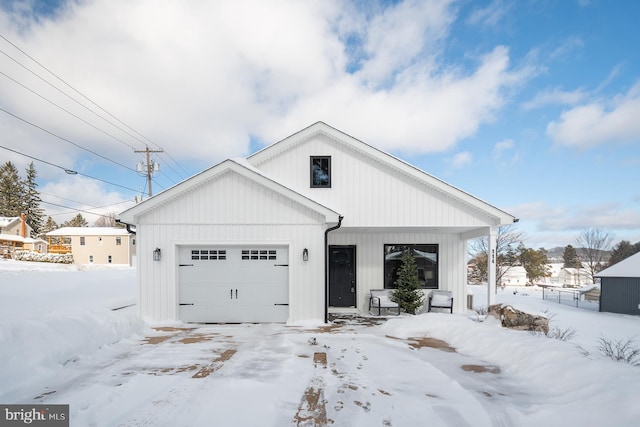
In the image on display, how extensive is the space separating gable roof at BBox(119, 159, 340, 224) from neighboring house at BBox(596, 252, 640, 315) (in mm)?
21648

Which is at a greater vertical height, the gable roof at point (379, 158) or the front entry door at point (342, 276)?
the gable roof at point (379, 158)

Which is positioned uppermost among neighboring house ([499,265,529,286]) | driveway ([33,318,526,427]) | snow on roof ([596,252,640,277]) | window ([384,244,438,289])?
window ([384,244,438,289])

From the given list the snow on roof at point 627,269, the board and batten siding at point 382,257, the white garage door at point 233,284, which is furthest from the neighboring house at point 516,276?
the white garage door at point 233,284

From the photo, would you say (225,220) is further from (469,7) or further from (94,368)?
(469,7)

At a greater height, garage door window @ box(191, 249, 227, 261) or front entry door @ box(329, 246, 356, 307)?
garage door window @ box(191, 249, 227, 261)

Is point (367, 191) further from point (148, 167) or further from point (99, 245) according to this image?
point (99, 245)

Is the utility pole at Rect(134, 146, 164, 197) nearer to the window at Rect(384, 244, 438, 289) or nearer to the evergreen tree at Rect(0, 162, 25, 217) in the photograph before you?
the window at Rect(384, 244, 438, 289)

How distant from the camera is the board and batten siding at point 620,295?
1938cm

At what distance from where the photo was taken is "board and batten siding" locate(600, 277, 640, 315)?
63.6 feet

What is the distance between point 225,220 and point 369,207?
426cm

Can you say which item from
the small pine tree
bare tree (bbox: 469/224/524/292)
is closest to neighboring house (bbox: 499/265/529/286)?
bare tree (bbox: 469/224/524/292)

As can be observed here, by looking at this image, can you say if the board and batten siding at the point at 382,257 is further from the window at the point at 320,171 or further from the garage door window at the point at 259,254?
the garage door window at the point at 259,254

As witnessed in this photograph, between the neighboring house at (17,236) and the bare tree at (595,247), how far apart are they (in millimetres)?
71451

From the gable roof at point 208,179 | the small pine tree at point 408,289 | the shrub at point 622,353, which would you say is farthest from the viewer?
the small pine tree at point 408,289
